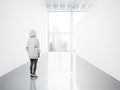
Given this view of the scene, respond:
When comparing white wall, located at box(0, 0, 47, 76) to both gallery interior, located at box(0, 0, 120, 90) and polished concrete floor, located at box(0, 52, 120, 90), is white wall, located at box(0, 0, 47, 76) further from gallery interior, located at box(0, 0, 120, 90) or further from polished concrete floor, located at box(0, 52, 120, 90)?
polished concrete floor, located at box(0, 52, 120, 90)

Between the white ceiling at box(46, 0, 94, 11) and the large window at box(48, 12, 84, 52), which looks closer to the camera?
the white ceiling at box(46, 0, 94, 11)

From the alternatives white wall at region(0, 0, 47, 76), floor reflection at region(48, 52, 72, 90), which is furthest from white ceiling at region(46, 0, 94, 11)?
floor reflection at region(48, 52, 72, 90)

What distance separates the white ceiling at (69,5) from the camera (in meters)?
20.1

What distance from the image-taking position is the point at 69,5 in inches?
885

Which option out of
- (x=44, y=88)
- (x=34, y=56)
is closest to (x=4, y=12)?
(x=34, y=56)

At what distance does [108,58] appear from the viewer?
6.65 meters

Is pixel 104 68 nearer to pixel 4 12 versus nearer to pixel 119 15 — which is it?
pixel 119 15

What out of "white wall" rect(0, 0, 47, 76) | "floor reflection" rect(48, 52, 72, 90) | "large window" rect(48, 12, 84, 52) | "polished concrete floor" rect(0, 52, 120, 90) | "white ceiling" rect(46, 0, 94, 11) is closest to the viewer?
"polished concrete floor" rect(0, 52, 120, 90)

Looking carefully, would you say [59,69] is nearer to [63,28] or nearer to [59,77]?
[59,77]

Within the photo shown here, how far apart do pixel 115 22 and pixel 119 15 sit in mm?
453

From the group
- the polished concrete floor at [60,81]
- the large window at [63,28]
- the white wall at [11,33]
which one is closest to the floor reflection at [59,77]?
the polished concrete floor at [60,81]

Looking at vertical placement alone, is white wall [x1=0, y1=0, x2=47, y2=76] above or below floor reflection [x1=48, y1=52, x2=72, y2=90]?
above

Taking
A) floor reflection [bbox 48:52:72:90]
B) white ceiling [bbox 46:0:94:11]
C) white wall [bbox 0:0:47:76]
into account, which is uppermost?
white ceiling [bbox 46:0:94:11]

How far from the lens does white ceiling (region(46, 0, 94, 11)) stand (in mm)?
20109
